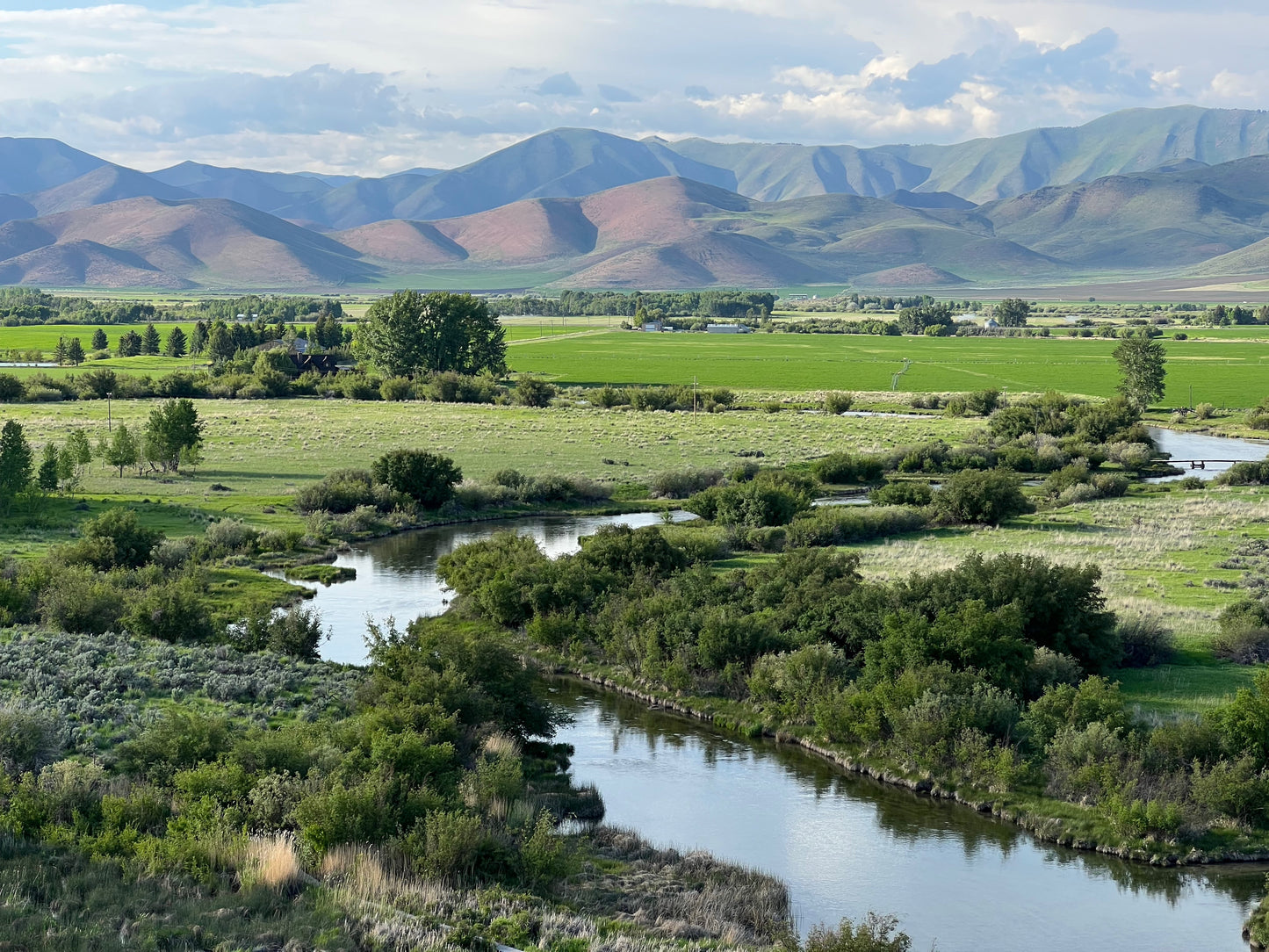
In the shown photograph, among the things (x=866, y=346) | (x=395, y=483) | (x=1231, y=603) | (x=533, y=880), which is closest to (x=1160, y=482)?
(x=1231, y=603)

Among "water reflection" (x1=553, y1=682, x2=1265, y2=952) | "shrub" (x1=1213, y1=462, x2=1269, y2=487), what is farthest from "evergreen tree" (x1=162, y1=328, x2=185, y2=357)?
"water reflection" (x1=553, y1=682, x2=1265, y2=952)

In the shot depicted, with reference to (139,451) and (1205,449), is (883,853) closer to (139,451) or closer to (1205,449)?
(139,451)

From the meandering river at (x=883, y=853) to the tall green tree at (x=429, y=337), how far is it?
83954 millimetres

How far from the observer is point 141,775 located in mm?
19375

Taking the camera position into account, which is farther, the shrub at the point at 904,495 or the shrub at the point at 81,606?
the shrub at the point at 904,495

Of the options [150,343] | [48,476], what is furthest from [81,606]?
[150,343]

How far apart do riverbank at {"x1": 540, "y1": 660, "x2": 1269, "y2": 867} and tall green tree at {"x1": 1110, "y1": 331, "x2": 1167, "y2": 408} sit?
244 ft

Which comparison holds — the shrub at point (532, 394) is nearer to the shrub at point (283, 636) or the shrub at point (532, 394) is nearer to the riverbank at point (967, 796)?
the riverbank at point (967, 796)

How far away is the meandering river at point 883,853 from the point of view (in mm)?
18562

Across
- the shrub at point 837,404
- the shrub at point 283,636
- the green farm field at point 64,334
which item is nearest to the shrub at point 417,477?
the shrub at point 283,636

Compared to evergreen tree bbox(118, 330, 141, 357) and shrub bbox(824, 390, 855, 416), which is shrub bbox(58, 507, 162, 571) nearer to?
shrub bbox(824, 390, 855, 416)

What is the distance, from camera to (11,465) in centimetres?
4612

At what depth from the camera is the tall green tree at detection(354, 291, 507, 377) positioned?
360 feet

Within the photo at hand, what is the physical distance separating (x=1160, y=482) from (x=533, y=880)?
51330mm
